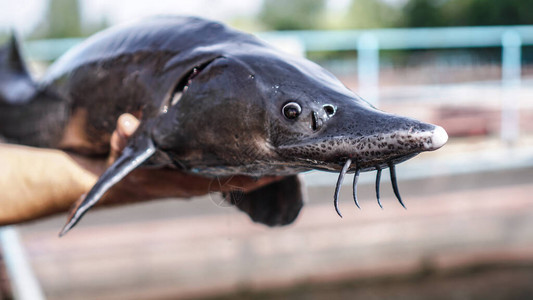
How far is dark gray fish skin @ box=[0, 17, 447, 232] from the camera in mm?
615

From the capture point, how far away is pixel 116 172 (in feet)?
2.46

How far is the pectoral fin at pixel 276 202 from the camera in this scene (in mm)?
924

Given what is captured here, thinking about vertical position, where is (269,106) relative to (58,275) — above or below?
above

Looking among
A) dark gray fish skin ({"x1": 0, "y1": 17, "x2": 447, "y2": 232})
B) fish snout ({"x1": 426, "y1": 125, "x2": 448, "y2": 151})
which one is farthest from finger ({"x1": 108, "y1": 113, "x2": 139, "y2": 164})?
fish snout ({"x1": 426, "y1": 125, "x2": 448, "y2": 151})

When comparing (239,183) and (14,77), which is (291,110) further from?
(14,77)

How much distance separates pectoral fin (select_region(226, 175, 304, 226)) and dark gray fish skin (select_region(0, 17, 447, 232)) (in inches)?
6.7

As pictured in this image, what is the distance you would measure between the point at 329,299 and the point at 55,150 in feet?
9.87

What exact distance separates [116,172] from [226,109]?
17 centimetres

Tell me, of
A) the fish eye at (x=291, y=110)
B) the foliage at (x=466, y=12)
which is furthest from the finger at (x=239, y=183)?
the foliage at (x=466, y=12)

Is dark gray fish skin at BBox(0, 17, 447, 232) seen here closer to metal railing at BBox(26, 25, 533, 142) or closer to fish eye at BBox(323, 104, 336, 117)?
fish eye at BBox(323, 104, 336, 117)

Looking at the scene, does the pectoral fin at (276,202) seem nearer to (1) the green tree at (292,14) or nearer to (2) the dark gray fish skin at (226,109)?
(2) the dark gray fish skin at (226,109)

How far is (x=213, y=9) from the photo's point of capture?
52.1 ft

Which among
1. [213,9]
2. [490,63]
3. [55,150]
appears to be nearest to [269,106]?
[55,150]

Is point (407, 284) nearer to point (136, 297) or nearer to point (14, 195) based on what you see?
point (136, 297)
